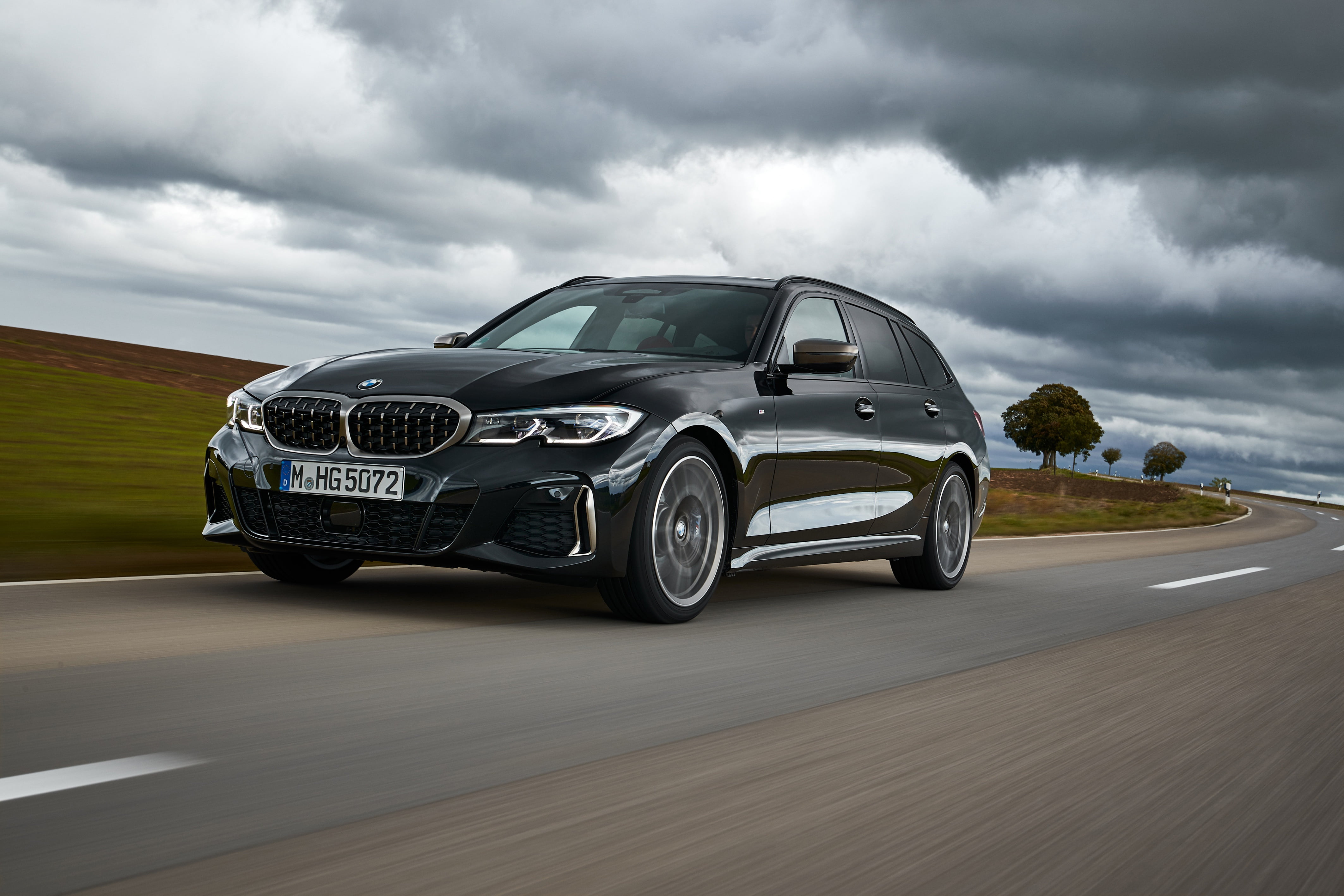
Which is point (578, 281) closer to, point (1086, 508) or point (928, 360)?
point (928, 360)

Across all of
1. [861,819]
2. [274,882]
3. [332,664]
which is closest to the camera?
[274,882]

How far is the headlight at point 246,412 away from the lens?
240 inches

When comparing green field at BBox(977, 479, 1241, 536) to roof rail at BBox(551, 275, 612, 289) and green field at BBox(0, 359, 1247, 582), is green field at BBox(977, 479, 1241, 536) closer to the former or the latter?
green field at BBox(0, 359, 1247, 582)

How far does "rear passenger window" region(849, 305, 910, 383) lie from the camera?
805 cm

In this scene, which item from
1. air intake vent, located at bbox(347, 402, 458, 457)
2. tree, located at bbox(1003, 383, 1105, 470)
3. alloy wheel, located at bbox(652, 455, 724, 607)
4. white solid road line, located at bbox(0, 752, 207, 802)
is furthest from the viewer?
tree, located at bbox(1003, 383, 1105, 470)

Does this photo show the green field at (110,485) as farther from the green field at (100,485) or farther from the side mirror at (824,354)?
the side mirror at (824,354)

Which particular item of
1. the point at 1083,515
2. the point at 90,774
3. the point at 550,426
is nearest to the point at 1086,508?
the point at 1083,515

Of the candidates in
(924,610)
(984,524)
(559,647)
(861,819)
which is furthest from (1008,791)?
(984,524)

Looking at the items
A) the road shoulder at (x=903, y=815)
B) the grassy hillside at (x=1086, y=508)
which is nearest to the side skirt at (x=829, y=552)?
the road shoulder at (x=903, y=815)

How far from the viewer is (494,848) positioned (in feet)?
8.75

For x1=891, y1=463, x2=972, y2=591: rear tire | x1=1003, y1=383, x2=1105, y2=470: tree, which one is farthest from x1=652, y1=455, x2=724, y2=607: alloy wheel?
x1=1003, y1=383, x2=1105, y2=470: tree

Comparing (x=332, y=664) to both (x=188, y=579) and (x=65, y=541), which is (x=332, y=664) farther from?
(x=65, y=541)

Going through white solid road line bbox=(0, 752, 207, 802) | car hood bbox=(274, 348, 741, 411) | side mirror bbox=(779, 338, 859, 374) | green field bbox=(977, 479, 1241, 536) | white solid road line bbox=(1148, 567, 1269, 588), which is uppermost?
side mirror bbox=(779, 338, 859, 374)

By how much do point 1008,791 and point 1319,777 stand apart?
1.02 metres
